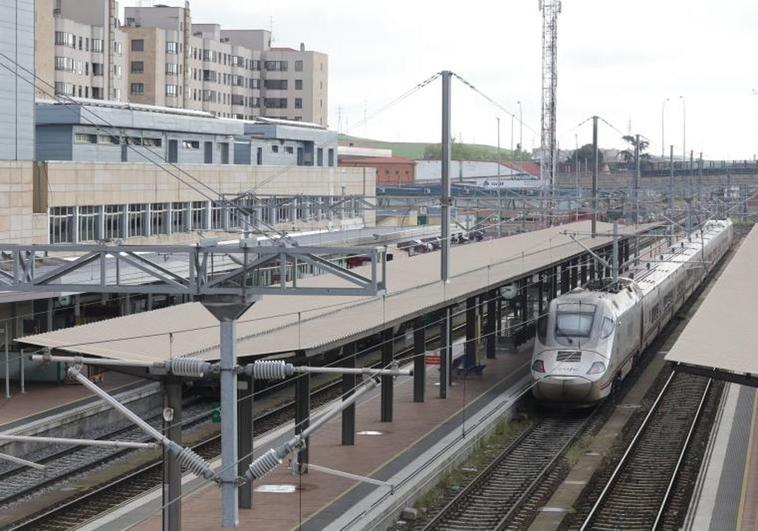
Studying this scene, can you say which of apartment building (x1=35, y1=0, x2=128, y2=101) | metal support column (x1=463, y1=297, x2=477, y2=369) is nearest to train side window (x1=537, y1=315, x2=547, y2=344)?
metal support column (x1=463, y1=297, x2=477, y2=369)

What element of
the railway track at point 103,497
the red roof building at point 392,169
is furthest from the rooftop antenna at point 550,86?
the railway track at point 103,497

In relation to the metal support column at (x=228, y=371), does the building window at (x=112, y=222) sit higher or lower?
higher

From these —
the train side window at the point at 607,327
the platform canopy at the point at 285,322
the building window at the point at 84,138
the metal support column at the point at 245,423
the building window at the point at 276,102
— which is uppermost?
the building window at the point at 276,102

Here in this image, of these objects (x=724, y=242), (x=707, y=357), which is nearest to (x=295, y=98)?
(x=724, y=242)

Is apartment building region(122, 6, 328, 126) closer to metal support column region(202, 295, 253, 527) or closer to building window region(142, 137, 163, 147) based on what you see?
building window region(142, 137, 163, 147)

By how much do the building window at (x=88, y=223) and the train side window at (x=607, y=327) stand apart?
16.9 m

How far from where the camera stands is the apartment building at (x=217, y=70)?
283ft

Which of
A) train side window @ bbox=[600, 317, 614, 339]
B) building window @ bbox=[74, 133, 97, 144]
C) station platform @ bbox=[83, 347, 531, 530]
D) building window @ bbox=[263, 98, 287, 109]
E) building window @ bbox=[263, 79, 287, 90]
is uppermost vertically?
building window @ bbox=[263, 79, 287, 90]

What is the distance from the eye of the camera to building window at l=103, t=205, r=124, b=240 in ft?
126

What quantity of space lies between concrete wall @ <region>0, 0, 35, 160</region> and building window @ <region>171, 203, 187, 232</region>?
9.09 meters

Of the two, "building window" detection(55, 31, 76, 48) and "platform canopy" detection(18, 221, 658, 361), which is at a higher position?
"building window" detection(55, 31, 76, 48)

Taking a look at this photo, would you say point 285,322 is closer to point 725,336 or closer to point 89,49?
point 725,336

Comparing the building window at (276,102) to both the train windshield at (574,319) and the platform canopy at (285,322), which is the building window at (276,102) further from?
the train windshield at (574,319)

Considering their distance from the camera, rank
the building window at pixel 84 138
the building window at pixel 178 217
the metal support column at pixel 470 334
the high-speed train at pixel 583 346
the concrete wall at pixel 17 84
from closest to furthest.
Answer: the high-speed train at pixel 583 346 < the metal support column at pixel 470 334 < the concrete wall at pixel 17 84 < the building window at pixel 84 138 < the building window at pixel 178 217
